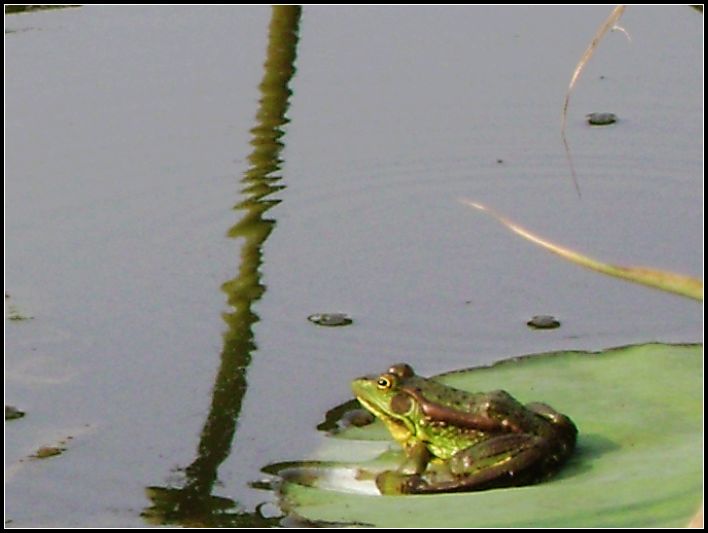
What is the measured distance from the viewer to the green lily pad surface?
1899mm

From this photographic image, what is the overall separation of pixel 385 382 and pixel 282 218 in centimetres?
98

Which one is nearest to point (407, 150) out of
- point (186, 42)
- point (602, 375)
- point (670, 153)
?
point (670, 153)

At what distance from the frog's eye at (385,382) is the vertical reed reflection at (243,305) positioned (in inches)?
11.4

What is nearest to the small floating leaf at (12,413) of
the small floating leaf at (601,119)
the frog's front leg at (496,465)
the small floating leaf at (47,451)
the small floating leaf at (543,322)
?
the small floating leaf at (47,451)

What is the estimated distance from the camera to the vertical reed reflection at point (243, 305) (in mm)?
2354

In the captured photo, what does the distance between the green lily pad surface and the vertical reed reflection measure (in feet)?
0.45

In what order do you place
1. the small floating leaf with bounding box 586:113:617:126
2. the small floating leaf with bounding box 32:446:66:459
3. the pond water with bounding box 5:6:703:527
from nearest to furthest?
1. the small floating leaf with bounding box 32:446:66:459
2. the pond water with bounding box 5:6:703:527
3. the small floating leaf with bounding box 586:113:617:126

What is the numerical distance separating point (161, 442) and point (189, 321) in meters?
0.47

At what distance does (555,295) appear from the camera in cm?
307

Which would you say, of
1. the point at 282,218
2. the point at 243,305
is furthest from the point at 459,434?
the point at 282,218

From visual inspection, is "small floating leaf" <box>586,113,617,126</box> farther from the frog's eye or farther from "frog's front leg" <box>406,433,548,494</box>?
"frog's front leg" <box>406,433,548,494</box>

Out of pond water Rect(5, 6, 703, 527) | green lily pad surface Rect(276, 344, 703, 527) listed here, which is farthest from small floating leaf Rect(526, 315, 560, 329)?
green lily pad surface Rect(276, 344, 703, 527)

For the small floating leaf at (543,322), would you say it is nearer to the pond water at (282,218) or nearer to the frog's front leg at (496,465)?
the pond water at (282,218)

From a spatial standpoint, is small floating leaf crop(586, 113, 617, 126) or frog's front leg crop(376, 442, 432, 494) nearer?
frog's front leg crop(376, 442, 432, 494)
